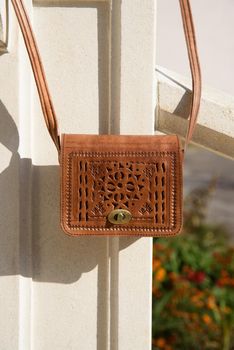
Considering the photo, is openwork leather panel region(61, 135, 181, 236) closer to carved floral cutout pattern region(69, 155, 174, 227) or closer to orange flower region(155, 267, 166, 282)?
carved floral cutout pattern region(69, 155, 174, 227)

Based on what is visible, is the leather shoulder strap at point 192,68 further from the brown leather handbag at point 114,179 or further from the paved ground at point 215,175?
the paved ground at point 215,175

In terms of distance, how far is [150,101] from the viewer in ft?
3.56

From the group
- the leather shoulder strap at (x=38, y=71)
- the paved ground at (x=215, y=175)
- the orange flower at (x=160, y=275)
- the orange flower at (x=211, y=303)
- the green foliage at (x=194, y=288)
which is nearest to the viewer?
the leather shoulder strap at (x=38, y=71)

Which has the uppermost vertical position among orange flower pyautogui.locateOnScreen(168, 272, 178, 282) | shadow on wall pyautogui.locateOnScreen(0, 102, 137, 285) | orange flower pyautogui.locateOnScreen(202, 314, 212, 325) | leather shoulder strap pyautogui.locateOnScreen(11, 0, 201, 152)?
leather shoulder strap pyautogui.locateOnScreen(11, 0, 201, 152)

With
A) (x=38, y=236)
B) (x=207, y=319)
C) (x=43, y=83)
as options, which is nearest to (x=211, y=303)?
(x=207, y=319)

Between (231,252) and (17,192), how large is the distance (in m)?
2.83

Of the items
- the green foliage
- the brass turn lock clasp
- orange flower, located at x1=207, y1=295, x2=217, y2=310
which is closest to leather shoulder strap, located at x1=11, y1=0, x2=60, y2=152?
the brass turn lock clasp

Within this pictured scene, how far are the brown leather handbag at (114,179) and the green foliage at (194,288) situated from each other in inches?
80.1

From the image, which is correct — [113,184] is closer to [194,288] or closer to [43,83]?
[43,83]

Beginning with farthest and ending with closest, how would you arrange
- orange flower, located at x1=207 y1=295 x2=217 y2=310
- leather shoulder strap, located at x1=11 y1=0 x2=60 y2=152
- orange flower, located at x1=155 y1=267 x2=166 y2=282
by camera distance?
orange flower, located at x1=155 y1=267 x2=166 y2=282
orange flower, located at x1=207 y1=295 x2=217 y2=310
leather shoulder strap, located at x1=11 y1=0 x2=60 y2=152

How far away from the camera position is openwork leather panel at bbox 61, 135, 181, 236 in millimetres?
1036

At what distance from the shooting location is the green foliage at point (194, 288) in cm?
300

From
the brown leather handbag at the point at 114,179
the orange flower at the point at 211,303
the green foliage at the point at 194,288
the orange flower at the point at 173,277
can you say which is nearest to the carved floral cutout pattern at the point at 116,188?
the brown leather handbag at the point at 114,179

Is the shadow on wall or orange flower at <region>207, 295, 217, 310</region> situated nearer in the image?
the shadow on wall
